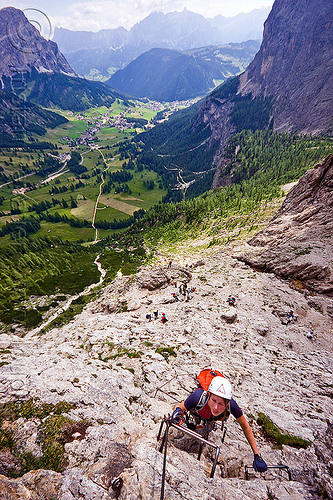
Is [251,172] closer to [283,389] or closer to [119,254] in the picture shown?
[119,254]

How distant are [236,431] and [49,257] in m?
119

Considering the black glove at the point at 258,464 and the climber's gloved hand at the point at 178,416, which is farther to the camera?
the climber's gloved hand at the point at 178,416

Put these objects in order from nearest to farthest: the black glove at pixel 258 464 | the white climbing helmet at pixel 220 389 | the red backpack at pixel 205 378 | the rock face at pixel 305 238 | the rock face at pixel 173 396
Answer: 1. the black glove at pixel 258 464
2. the white climbing helmet at pixel 220 389
3. the rock face at pixel 173 396
4. the red backpack at pixel 205 378
5. the rock face at pixel 305 238

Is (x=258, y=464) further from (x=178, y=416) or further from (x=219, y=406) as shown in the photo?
(x=178, y=416)

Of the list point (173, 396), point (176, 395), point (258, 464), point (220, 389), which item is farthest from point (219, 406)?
point (176, 395)

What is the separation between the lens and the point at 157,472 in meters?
9.82

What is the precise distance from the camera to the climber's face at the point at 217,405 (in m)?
9.39

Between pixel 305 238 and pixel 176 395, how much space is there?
1442 inches

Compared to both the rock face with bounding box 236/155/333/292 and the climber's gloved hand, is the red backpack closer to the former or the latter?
the climber's gloved hand

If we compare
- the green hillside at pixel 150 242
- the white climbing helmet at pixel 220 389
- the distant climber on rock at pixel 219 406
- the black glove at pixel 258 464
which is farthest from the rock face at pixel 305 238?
the white climbing helmet at pixel 220 389

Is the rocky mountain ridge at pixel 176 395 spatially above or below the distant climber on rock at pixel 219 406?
below

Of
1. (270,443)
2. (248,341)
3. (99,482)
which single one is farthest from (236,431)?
(248,341)

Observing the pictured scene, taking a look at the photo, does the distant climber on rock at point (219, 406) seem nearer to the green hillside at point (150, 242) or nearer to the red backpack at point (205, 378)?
the red backpack at point (205, 378)

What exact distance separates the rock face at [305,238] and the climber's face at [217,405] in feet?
94.0
